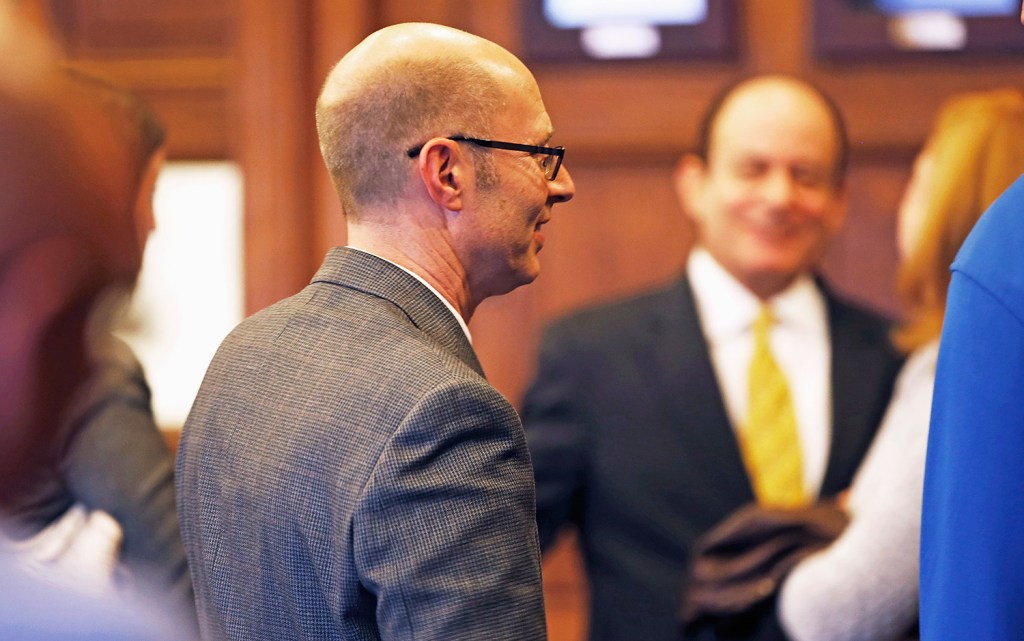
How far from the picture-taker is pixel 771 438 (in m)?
2.14

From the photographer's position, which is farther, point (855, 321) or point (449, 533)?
point (855, 321)

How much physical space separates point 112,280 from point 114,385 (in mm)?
933

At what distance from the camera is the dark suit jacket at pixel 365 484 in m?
0.99

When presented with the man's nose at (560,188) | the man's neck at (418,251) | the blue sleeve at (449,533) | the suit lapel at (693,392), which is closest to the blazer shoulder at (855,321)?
the suit lapel at (693,392)

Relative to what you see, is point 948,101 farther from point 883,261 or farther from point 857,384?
point 857,384

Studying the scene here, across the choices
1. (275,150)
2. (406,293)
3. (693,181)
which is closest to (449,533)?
(406,293)

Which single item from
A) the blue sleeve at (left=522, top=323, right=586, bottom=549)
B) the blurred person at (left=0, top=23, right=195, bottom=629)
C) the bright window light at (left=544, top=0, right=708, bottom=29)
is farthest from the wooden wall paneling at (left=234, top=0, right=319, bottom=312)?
the blurred person at (left=0, top=23, right=195, bottom=629)

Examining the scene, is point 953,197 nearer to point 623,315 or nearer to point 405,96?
point 623,315

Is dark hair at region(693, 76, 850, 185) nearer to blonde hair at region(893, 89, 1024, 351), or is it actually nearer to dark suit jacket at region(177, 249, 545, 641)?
blonde hair at region(893, 89, 1024, 351)

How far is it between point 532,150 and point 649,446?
1042mm

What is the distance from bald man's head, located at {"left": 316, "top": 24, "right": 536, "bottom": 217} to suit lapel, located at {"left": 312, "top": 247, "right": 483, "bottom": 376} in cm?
6

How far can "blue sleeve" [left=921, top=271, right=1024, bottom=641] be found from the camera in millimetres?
899

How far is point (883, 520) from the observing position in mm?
1586

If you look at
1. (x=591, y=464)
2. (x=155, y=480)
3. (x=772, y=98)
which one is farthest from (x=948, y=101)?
(x=155, y=480)
